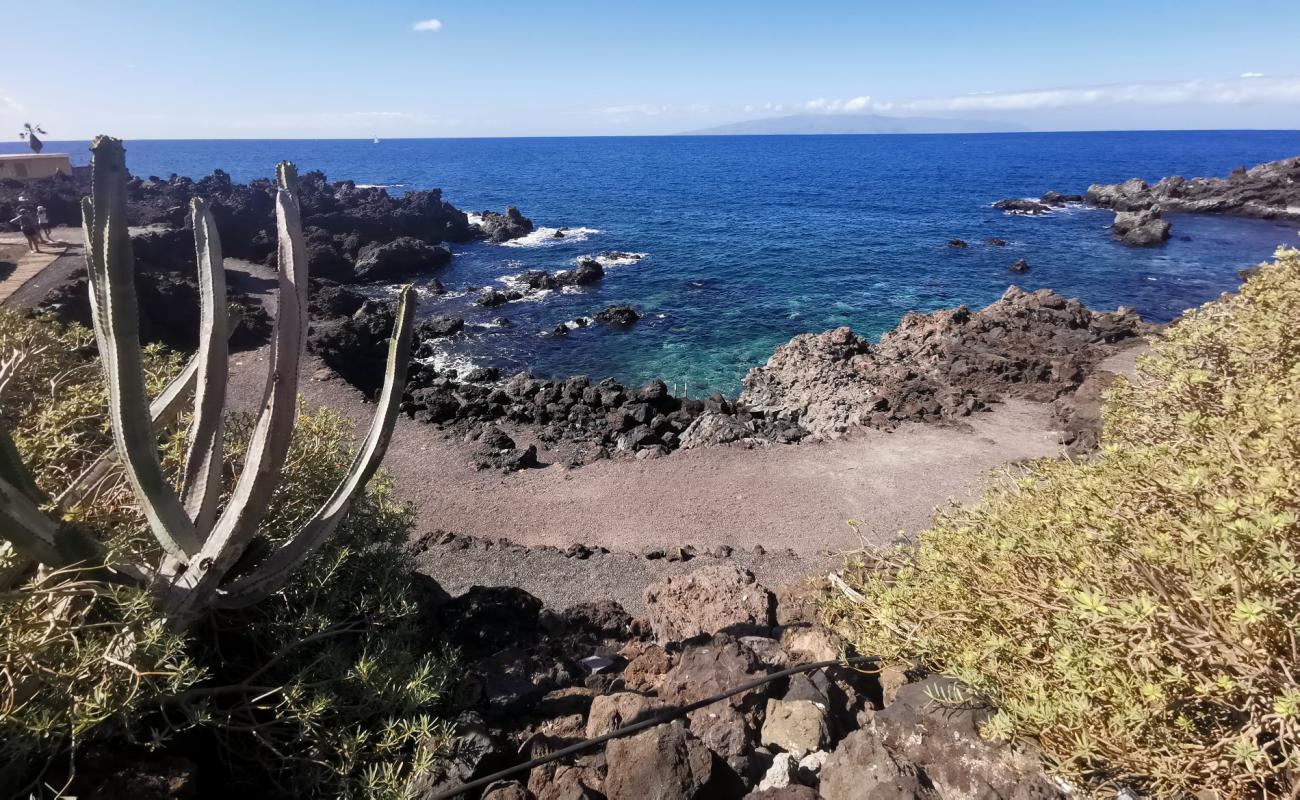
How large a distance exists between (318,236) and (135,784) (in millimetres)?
40182

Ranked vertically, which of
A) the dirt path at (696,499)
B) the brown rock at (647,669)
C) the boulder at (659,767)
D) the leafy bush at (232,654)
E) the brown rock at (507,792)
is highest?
the leafy bush at (232,654)

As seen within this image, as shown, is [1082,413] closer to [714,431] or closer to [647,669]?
[714,431]

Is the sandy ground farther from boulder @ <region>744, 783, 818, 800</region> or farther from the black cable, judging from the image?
boulder @ <region>744, 783, 818, 800</region>

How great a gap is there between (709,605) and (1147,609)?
532 centimetres

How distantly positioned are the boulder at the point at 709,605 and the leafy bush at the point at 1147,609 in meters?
2.59

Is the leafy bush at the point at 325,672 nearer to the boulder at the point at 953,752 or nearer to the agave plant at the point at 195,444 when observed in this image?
the agave plant at the point at 195,444

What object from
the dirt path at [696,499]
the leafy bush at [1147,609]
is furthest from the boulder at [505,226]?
the leafy bush at [1147,609]

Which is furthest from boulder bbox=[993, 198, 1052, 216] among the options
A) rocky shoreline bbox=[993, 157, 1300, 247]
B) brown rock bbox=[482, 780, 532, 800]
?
brown rock bbox=[482, 780, 532, 800]

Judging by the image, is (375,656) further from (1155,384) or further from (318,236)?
(318,236)

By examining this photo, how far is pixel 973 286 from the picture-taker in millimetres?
35406

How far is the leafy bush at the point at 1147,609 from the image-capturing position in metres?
2.88

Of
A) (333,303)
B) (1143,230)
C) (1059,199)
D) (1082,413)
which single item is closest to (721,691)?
(1082,413)

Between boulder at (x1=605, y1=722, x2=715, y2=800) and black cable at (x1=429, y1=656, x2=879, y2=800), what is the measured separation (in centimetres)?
13

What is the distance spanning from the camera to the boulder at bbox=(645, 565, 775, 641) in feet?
24.2
